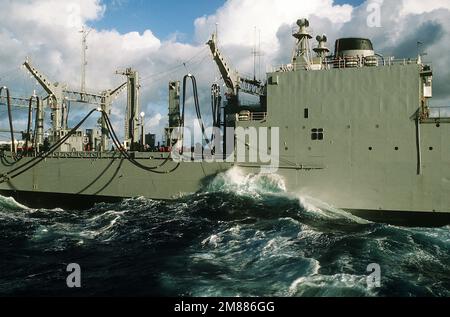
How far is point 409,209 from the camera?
1752cm

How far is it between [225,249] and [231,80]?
1286cm

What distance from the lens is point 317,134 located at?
19.0 m

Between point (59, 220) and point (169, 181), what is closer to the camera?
point (59, 220)

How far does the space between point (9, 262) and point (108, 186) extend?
10357 mm

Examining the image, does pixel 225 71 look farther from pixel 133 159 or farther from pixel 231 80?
pixel 133 159

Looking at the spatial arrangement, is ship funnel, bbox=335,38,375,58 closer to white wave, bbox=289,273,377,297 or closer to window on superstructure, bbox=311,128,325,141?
window on superstructure, bbox=311,128,325,141

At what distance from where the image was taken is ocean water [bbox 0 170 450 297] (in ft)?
33.2

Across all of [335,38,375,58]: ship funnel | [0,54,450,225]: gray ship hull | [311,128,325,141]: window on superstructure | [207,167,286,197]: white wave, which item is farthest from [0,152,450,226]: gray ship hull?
[335,38,375,58]: ship funnel

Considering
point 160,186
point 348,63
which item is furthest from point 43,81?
point 348,63

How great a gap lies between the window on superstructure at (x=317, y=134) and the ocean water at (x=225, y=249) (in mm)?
2621
